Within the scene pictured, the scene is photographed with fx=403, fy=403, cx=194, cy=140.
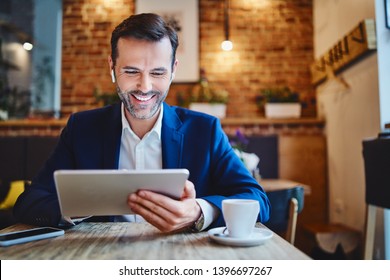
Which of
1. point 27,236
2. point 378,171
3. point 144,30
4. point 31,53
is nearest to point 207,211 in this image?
point 27,236

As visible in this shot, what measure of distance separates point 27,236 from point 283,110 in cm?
298

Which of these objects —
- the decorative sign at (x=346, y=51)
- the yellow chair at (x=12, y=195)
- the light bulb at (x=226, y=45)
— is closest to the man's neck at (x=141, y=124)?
the decorative sign at (x=346, y=51)

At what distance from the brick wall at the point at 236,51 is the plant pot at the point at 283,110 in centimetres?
18

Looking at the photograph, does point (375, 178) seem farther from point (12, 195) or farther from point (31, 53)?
point (31, 53)

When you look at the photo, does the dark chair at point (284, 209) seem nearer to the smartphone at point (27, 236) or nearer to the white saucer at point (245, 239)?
the white saucer at point (245, 239)

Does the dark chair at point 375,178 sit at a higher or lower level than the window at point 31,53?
lower

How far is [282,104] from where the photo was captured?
357 centimetres

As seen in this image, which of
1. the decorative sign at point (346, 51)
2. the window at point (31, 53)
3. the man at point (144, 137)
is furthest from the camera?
the window at point (31, 53)

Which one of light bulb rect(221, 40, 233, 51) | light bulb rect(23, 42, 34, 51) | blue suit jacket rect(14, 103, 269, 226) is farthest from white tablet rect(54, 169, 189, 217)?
light bulb rect(23, 42, 34, 51)

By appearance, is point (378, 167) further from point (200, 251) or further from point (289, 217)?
point (200, 251)

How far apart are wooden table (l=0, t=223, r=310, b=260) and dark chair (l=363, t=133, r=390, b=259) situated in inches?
50.5

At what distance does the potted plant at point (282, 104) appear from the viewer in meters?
3.57

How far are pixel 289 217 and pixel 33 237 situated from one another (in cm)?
102
